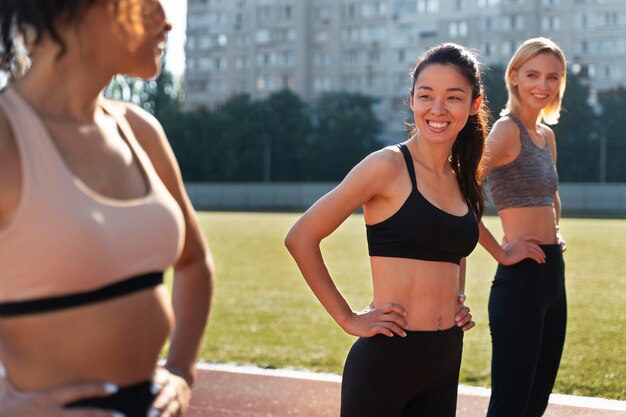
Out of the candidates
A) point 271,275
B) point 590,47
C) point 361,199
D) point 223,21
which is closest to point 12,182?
point 361,199

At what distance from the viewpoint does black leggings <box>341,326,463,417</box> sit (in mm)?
2938

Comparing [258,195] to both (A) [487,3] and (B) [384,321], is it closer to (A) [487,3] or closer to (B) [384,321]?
(A) [487,3]

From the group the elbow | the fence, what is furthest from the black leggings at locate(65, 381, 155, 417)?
the fence

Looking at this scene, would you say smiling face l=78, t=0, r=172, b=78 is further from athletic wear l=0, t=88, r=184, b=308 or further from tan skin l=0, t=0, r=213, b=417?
athletic wear l=0, t=88, r=184, b=308

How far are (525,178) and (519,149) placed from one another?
0.49 feet

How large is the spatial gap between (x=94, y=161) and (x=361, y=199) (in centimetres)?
147

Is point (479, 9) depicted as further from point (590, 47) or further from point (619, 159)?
point (619, 159)

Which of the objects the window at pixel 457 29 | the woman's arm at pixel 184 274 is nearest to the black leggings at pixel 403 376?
the woman's arm at pixel 184 274

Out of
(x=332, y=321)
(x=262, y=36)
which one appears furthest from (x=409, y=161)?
(x=262, y=36)

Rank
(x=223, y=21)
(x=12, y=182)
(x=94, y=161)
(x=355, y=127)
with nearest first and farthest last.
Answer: (x=12, y=182) < (x=94, y=161) < (x=355, y=127) < (x=223, y=21)

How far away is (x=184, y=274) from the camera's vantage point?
2006 millimetres

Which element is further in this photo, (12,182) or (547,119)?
(547,119)

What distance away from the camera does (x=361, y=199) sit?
10.1 feet

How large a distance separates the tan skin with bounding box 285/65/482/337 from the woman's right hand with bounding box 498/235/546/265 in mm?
832
